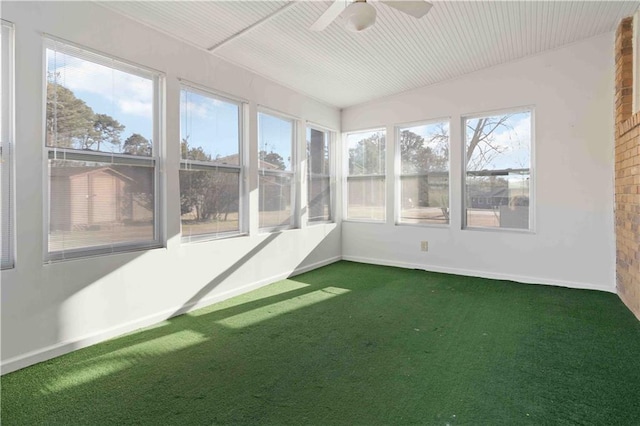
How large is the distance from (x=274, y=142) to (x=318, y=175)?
1.10 meters

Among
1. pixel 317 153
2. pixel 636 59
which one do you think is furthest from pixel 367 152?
pixel 636 59

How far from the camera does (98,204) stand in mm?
2688

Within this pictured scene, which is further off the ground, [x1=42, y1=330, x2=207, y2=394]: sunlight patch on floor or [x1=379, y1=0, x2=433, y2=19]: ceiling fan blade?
[x1=379, y1=0, x2=433, y2=19]: ceiling fan blade

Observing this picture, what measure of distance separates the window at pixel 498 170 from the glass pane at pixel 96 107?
13.0 ft

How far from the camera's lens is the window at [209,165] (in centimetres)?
330

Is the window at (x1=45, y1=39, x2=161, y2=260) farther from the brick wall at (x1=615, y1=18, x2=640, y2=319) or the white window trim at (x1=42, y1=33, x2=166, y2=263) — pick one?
the brick wall at (x1=615, y1=18, x2=640, y2=319)

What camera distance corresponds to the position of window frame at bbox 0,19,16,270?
2.18m

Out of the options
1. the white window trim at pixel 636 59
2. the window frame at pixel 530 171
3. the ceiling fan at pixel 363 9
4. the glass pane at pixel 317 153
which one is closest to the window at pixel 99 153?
the ceiling fan at pixel 363 9

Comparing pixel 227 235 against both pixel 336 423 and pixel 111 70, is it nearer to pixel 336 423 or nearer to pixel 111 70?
pixel 111 70

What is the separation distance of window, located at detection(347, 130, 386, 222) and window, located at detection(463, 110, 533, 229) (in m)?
1.27

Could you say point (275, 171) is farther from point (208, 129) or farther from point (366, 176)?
point (366, 176)

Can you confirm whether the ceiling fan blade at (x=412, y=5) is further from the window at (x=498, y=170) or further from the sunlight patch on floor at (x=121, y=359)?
the sunlight patch on floor at (x=121, y=359)

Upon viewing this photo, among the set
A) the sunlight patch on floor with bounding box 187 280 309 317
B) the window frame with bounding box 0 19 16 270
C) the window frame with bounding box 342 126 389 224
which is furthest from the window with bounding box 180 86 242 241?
the window frame with bounding box 342 126 389 224

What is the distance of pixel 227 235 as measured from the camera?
375 centimetres
